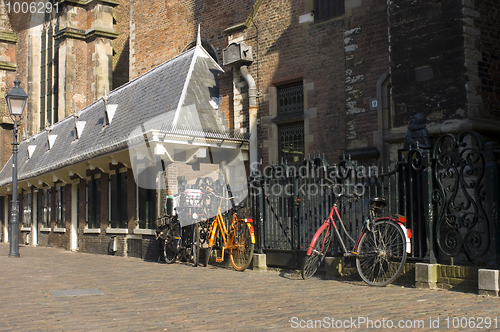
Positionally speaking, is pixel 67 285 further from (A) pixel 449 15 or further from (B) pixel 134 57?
(B) pixel 134 57

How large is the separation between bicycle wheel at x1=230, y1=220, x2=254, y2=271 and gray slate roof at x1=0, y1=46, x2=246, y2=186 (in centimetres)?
429

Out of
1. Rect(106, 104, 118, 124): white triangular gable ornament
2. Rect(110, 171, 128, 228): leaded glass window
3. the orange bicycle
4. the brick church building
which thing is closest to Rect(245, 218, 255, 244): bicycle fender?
the orange bicycle

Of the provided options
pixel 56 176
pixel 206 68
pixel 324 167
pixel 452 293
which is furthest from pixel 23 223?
pixel 452 293

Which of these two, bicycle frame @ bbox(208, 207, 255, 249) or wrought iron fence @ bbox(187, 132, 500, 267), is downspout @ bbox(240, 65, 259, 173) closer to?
wrought iron fence @ bbox(187, 132, 500, 267)

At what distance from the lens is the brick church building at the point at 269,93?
971cm

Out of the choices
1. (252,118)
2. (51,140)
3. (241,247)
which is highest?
(51,140)

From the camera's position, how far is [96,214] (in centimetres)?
1961

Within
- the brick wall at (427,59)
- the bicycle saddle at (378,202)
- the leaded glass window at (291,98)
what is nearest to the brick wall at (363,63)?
the leaded glass window at (291,98)

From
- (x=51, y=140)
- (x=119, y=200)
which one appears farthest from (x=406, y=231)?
(x=51, y=140)

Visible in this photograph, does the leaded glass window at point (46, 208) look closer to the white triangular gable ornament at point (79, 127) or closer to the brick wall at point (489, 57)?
the white triangular gable ornament at point (79, 127)

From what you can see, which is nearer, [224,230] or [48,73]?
[224,230]

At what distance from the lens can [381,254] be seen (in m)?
7.73

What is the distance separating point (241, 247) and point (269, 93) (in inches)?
233

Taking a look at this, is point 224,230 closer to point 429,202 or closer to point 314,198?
point 314,198
